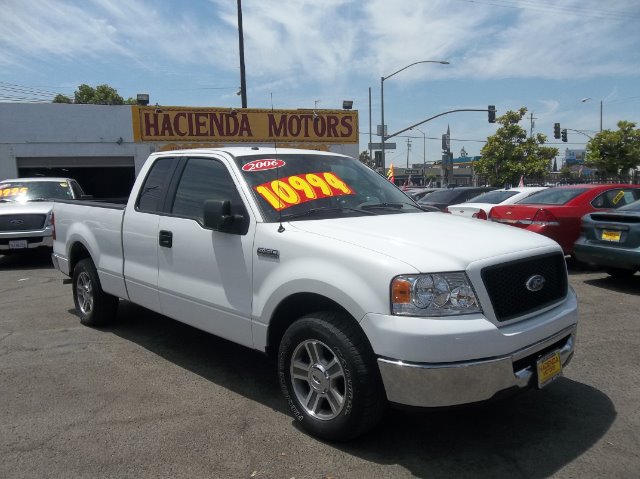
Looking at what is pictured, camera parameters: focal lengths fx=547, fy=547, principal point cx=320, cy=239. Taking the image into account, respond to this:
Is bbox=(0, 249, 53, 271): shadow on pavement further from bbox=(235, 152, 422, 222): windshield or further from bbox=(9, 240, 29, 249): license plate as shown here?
bbox=(235, 152, 422, 222): windshield

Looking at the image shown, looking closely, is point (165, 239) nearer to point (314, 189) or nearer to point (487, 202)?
point (314, 189)

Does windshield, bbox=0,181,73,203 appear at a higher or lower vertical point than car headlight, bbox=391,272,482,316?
higher

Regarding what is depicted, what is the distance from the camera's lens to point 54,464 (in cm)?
317

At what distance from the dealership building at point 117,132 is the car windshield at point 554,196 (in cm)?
1164

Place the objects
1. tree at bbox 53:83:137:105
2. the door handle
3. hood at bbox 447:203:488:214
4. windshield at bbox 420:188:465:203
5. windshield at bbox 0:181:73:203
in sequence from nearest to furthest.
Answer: the door handle
hood at bbox 447:203:488:214
windshield at bbox 0:181:73:203
windshield at bbox 420:188:465:203
tree at bbox 53:83:137:105

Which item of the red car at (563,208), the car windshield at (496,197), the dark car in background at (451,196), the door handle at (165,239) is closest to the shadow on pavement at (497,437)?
the door handle at (165,239)

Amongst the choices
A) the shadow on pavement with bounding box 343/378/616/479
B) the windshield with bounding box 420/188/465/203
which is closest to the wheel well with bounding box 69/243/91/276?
the shadow on pavement with bounding box 343/378/616/479

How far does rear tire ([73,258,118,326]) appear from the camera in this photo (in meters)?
5.77

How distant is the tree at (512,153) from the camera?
41.9 m

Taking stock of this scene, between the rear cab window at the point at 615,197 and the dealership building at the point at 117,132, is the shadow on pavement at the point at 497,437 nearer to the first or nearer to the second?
the rear cab window at the point at 615,197

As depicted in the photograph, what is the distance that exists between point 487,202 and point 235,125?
11.4 meters

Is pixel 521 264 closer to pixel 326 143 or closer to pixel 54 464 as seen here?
pixel 54 464

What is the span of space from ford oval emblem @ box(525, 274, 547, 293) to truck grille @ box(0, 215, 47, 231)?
9.91 m

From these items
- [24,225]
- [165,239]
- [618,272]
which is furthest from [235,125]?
[165,239]
